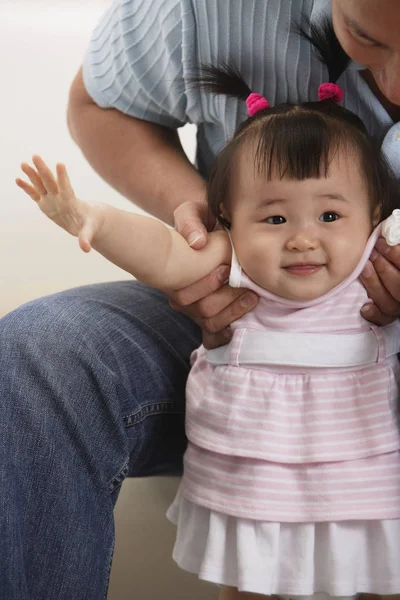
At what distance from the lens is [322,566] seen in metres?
0.89

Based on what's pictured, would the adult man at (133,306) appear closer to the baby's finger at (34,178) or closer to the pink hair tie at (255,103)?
the pink hair tie at (255,103)

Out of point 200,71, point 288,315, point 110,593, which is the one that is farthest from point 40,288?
point 288,315

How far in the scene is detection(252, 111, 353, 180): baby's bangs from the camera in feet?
2.92

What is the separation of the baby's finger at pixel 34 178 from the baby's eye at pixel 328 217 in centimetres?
30

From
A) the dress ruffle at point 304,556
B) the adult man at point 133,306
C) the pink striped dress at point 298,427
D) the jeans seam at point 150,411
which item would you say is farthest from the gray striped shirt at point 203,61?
the dress ruffle at point 304,556

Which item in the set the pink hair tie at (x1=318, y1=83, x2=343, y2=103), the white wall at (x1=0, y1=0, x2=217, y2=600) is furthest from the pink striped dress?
the white wall at (x1=0, y1=0, x2=217, y2=600)

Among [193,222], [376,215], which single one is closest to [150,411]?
[193,222]

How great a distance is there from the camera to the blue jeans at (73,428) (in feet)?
2.72

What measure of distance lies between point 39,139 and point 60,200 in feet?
4.62

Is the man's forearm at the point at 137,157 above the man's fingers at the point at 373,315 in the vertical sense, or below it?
above

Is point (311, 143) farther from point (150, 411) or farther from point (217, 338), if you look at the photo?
point (150, 411)

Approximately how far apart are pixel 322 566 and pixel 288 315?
0.84ft

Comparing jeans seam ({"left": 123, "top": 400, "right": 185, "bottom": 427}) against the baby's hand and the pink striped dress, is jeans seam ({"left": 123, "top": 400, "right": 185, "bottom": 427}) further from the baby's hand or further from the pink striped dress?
the baby's hand

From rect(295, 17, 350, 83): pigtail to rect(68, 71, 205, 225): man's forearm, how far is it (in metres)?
0.21
